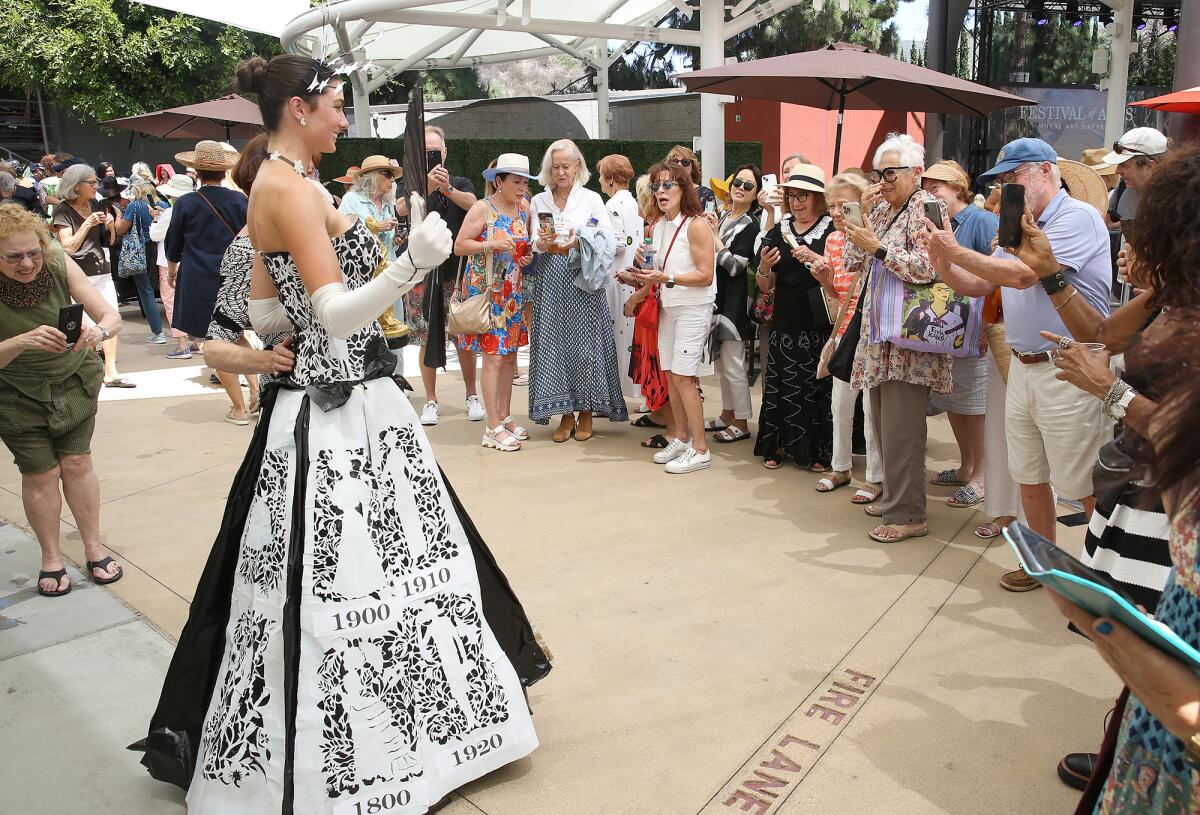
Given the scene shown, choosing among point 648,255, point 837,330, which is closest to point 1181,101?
→ point 837,330

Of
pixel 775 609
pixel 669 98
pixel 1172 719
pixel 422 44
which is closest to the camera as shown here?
pixel 1172 719

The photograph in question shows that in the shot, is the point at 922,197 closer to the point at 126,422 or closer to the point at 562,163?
the point at 562,163

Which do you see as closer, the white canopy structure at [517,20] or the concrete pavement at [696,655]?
the concrete pavement at [696,655]

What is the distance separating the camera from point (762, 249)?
591 centimetres

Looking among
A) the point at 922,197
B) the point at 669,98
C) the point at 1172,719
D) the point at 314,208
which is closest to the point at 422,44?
the point at 669,98

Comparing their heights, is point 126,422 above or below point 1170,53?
below

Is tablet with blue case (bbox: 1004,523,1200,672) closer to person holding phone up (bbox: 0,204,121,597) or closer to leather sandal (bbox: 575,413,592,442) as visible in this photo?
person holding phone up (bbox: 0,204,121,597)

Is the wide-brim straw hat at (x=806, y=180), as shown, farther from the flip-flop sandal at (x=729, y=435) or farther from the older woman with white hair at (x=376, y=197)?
the older woman with white hair at (x=376, y=197)

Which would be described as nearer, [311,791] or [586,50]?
[311,791]

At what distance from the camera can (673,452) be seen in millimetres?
6129

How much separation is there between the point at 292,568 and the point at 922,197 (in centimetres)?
334

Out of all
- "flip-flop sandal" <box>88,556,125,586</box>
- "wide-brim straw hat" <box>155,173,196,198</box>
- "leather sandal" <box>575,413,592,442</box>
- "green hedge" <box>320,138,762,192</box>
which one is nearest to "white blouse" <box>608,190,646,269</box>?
"leather sandal" <box>575,413,592,442</box>

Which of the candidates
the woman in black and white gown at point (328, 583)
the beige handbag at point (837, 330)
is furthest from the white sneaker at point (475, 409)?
the woman in black and white gown at point (328, 583)

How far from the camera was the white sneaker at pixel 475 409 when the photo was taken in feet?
24.2
